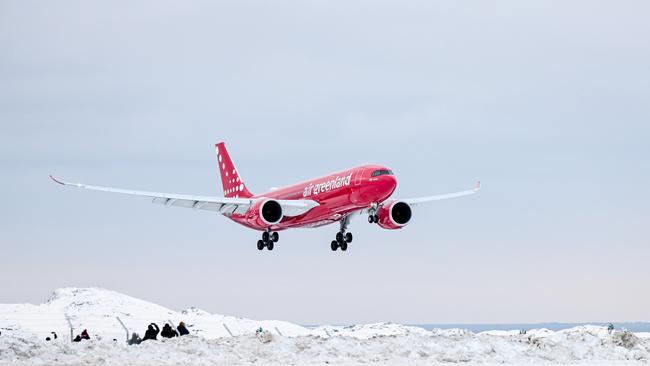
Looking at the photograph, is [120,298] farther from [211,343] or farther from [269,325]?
[211,343]

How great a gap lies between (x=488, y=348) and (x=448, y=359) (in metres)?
2.19

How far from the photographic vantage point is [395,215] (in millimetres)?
68562

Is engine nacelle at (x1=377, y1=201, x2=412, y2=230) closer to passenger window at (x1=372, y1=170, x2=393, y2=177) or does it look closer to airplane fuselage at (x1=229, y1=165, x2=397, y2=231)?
airplane fuselage at (x1=229, y1=165, x2=397, y2=231)

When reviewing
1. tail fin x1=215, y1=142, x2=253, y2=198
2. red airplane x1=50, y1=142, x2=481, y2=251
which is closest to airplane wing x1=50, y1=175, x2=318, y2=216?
red airplane x1=50, y1=142, x2=481, y2=251

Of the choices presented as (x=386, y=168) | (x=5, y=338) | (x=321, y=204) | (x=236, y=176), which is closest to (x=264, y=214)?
(x=321, y=204)

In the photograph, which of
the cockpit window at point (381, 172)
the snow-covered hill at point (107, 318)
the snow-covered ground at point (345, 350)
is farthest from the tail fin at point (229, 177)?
the snow-covered ground at point (345, 350)

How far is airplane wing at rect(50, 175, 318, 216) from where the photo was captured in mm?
67625

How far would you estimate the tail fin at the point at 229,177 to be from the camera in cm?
9075

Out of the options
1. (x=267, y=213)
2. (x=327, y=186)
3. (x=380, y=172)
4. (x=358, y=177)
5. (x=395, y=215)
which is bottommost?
(x=267, y=213)

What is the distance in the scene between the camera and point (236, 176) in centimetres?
9281

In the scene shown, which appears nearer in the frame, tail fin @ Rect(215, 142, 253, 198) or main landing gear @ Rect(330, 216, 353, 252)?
main landing gear @ Rect(330, 216, 353, 252)

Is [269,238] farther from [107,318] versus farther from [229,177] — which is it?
[229,177]

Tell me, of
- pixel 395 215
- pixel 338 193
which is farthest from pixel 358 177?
pixel 395 215

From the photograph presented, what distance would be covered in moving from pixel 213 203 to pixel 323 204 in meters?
10.2
